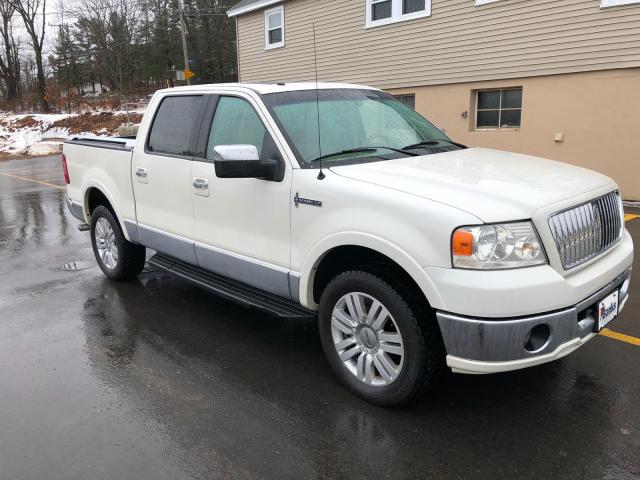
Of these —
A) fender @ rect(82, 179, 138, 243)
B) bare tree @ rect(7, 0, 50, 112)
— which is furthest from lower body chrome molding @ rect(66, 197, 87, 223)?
bare tree @ rect(7, 0, 50, 112)

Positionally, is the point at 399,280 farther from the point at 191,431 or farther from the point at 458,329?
the point at 191,431

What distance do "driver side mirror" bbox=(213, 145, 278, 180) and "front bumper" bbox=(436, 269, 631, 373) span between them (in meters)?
1.50

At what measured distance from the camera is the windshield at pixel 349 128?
3814 mm

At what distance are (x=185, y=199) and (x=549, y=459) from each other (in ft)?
10.4

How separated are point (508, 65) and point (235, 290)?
8.94 metres

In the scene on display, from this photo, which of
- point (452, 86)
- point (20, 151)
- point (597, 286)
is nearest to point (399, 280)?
point (597, 286)

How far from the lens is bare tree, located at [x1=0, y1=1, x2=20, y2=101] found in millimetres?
43750

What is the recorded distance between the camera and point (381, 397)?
334 centimetres

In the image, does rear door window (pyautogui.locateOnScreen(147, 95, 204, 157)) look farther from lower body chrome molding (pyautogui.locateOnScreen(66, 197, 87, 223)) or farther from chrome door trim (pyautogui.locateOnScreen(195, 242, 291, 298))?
lower body chrome molding (pyautogui.locateOnScreen(66, 197, 87, 223))

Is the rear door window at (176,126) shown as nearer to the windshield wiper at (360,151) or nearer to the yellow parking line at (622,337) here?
the windshield wiper at (360,151)

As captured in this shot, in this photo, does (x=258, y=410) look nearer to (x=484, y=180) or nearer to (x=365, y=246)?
(x=365, y=246)

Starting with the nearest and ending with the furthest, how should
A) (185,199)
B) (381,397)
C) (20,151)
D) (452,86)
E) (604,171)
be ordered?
(381,397) < (185,199) < (604,171) < (452,86) < (20,151)

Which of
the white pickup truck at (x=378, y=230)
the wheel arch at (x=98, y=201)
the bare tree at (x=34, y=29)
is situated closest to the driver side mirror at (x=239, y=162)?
the white pickup truck at (x=378, y=230)

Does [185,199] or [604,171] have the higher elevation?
[185,199]
